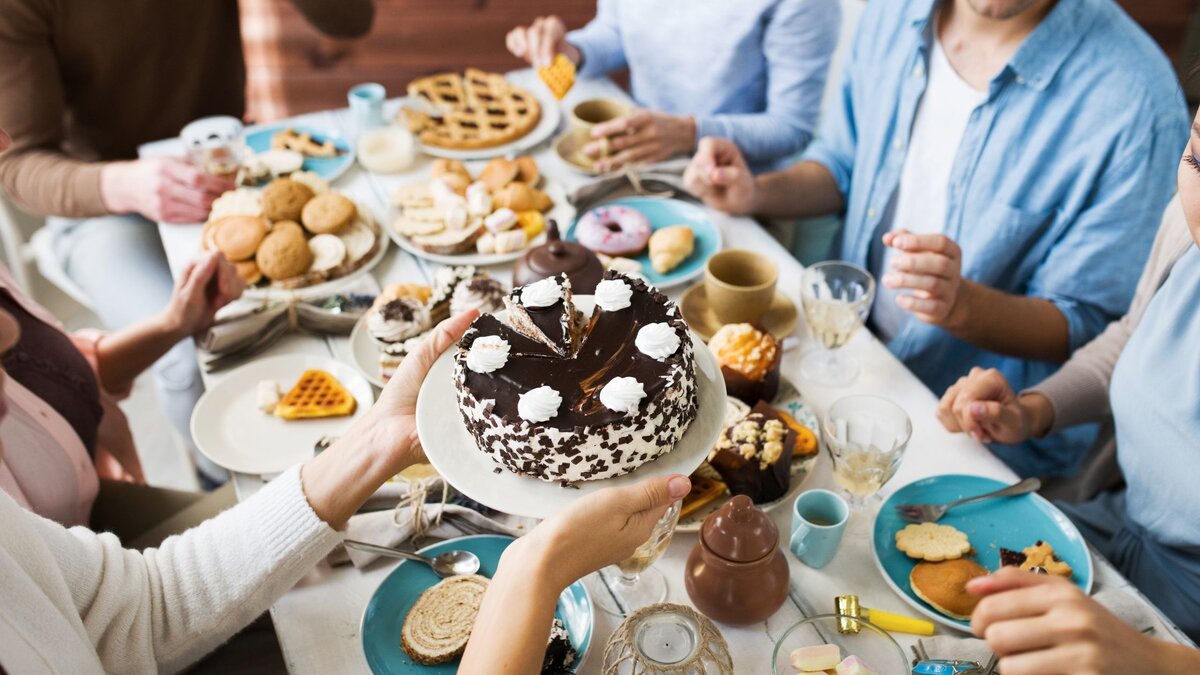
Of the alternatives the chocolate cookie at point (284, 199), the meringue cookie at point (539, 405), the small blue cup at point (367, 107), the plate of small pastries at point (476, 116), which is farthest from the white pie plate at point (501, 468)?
the small blue cup at point (367, 107)

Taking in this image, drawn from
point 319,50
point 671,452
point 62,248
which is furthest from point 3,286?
point 319,50

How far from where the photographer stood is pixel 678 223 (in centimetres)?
227

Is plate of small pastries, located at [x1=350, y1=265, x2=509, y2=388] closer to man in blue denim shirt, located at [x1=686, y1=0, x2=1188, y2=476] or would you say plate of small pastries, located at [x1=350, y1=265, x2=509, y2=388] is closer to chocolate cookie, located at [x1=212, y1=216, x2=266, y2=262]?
chocolate cookie, located at [x1=212, y1=216, x2=266, y2=262]

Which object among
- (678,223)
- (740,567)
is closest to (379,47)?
(678,223)

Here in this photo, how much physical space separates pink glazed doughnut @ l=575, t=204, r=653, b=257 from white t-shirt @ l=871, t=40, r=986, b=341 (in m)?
0.68

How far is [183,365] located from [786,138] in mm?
1948

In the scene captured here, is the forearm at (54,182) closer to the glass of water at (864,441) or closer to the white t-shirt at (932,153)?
the glass of water at (864,441)

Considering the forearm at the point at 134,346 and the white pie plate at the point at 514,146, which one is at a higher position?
the white pie plate at the point at 514,146

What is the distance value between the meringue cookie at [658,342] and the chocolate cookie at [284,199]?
1.30 m

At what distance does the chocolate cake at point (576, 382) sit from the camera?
1183mm

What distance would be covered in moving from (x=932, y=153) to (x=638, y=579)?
54.8 inches

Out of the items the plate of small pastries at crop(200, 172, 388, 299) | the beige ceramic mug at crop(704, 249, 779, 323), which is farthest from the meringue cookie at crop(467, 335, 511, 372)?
the plate of small pastries at crop(200, 172, 388, 299)

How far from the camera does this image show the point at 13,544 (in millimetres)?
1170

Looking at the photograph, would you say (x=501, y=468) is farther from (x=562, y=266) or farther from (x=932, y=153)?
(x=932, y=153)
